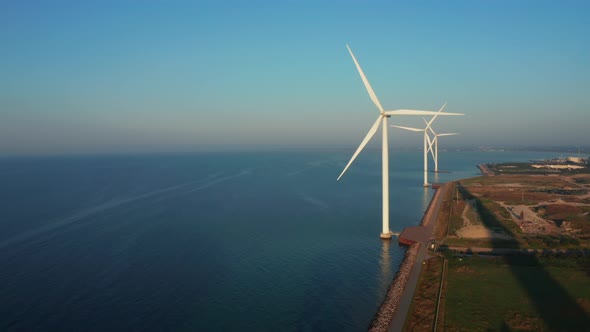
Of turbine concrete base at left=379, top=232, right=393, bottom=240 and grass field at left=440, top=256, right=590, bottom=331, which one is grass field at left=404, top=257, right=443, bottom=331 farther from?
turbine concrete base at left=379, top=232, right=393, bottom=240

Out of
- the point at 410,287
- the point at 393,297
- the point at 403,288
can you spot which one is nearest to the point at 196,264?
the point at 393,297

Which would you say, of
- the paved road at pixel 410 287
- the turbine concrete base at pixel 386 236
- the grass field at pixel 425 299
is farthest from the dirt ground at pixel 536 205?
the grass field at pixel 425 299

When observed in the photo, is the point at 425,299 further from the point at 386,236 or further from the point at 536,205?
the point at 536,205

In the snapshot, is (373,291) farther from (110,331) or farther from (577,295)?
(110,331)

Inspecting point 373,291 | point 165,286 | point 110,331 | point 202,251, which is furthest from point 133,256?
point 373,291

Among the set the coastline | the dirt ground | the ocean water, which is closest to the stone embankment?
the coastline

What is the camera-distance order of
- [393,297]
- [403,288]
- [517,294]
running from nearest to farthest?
[517,294] → [393,297] → [403,288]
